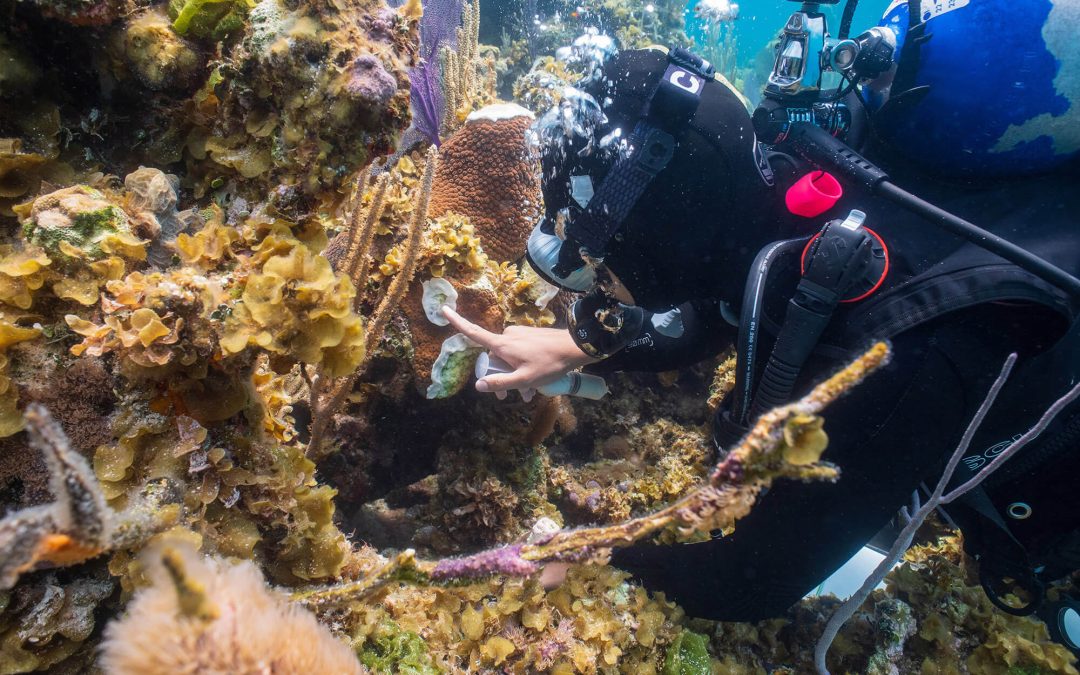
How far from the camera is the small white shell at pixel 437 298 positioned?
3.13 meters

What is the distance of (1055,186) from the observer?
1.94 m

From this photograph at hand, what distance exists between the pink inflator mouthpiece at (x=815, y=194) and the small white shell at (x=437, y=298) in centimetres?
190

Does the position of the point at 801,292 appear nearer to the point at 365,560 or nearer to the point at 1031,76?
the point at 1031,76

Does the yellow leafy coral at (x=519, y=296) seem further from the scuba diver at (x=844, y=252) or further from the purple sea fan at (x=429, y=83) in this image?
the purple sea fan at (x=429, y=83)

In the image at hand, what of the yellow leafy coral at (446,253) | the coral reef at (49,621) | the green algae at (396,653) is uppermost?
the coral reef at (49,621)

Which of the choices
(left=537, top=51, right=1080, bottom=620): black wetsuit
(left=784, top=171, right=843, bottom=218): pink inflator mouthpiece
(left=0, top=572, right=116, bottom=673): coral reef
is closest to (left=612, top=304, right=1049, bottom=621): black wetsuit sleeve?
(left=537, top=51, right=1080, bottom=620): black wetsuit

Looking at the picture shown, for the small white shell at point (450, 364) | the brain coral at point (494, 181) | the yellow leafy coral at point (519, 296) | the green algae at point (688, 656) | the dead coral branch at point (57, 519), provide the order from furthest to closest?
the brain coral at point (494, 181)
the yellow leafy coral at point (519, 296)
the small white shell at point (450, 364)
the green algae at point (688, 656)
the dead coral branch at point (57, 519)

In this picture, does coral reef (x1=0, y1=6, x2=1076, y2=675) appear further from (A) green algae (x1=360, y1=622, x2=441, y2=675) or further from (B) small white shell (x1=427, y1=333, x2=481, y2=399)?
(B) small white shell (x1=427, y1=333, x2=481, y2=399)

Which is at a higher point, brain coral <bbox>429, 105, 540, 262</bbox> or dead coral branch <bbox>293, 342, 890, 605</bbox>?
dead coral branch <bbox>293, 342, 890, 605</bbox>

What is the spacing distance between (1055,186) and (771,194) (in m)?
0.97

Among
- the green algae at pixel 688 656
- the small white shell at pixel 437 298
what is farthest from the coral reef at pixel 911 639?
the small white shell at pixel 437 298

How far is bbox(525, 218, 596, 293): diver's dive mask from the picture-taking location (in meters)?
2.56

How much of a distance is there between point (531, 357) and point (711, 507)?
1751 millimetres

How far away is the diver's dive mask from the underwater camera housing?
3.31ft
